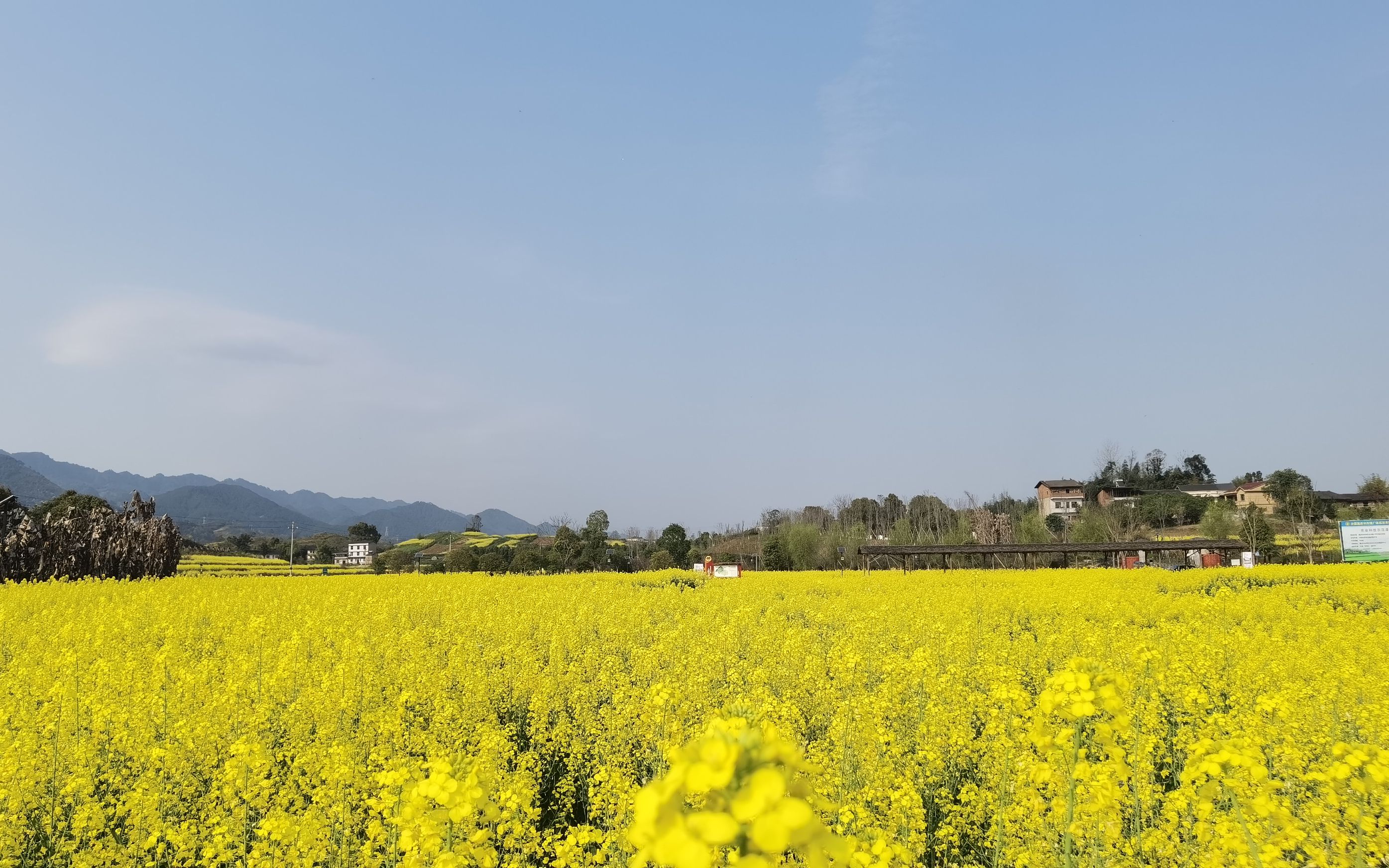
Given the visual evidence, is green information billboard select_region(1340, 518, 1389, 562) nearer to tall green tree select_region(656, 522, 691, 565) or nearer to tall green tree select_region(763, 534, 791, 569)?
tall green tree select_region(763, 534, 791, 569)

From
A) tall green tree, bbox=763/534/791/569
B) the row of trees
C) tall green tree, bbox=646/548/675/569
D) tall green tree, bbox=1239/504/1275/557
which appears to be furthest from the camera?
tall green tree, bbox=763/534/791/569

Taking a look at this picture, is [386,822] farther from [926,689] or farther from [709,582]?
[709,582]

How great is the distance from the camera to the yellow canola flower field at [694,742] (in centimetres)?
284

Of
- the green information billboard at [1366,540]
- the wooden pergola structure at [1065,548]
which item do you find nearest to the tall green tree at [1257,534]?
the wooden pergola structure at [1065,548]

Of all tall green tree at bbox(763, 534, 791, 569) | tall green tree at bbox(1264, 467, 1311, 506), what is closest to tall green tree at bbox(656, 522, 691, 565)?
tall green tree at bbox(763, 534, 791, 569)

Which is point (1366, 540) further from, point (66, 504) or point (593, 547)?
point (66, 504)

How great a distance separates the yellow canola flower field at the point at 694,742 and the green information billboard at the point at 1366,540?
1580cm

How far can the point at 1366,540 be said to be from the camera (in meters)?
25.5

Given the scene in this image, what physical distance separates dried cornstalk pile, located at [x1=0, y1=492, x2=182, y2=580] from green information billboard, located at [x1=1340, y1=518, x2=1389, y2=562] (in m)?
43.0

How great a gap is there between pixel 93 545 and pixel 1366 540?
45.2 meters

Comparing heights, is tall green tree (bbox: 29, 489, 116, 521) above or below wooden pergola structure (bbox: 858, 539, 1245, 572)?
above

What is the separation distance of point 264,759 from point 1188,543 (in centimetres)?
3650

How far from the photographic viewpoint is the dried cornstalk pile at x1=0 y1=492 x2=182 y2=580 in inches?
992

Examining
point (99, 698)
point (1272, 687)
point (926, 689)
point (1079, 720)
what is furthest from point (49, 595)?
point (1272, 687)
